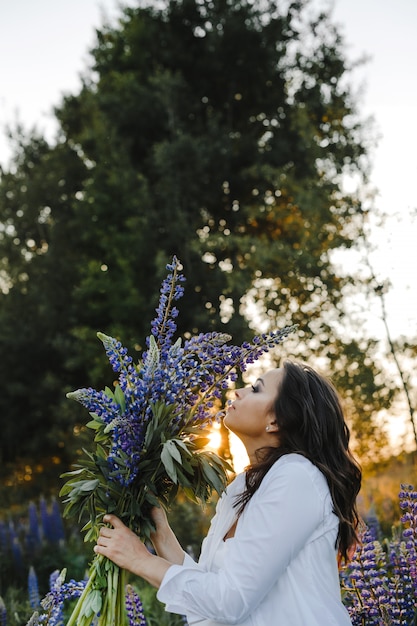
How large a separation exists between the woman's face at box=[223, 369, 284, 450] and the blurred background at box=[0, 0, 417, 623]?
223 inches

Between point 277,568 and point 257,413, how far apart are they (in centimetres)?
61

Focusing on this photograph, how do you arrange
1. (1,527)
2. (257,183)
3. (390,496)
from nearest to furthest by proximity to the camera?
(390,496) → (1,527) → (257,183)

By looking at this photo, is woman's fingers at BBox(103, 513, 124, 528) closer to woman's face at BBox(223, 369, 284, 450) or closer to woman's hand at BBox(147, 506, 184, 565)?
woman's hand at BBox(147, 506, 184, 565)

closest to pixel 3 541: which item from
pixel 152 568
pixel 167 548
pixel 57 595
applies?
pixel 57 595

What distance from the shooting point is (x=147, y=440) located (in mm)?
2652

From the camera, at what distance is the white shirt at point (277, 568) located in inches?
95.7

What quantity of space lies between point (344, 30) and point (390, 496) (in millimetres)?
9063

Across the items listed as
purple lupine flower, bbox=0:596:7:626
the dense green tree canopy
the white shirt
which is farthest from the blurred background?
the white shirt

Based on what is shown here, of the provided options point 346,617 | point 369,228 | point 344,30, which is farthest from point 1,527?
point 344,30

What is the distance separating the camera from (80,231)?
14250mm

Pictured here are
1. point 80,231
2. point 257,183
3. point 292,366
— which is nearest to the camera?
point 292,366

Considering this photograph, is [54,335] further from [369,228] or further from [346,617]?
[346,617]

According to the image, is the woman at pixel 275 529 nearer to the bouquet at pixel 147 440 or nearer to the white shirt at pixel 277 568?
the white shirt at pixel 277 568

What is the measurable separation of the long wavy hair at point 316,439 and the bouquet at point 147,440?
0.54ft
